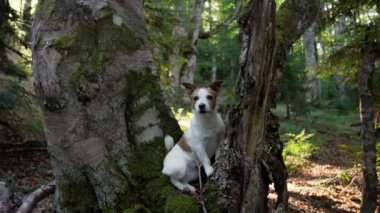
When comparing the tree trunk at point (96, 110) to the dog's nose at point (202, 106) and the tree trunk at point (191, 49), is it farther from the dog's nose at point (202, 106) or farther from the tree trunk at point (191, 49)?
the tree trunk at point (191, 49)

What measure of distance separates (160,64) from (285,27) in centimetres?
602

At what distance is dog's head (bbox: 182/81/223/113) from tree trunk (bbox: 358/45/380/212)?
3771 mm

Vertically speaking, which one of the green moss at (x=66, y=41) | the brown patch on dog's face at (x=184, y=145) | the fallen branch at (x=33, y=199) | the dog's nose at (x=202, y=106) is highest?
the green moss at (x=66, y=41)

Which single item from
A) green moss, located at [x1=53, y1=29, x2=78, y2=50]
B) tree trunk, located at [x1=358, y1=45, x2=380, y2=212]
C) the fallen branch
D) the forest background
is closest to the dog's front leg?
the forest background

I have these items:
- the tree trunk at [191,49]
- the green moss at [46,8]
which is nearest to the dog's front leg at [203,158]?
the green moss at [46,8]

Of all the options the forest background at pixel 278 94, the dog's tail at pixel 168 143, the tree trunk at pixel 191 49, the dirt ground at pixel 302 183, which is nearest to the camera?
the dog's tail at pixel 168 143

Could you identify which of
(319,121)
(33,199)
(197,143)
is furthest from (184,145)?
(319,121)

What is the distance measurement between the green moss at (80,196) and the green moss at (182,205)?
1.11m

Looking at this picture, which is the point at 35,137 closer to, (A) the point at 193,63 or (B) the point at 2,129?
(B) the point at 2,129

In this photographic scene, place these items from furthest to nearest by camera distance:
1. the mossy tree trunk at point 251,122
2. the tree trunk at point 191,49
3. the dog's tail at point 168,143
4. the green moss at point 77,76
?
the tree trunk at point 191,49 < the dog's tail at point 168,143 < the green moss at point 77,76 < the mossy tree trunk at point 251,122

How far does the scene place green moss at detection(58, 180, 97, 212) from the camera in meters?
5.55

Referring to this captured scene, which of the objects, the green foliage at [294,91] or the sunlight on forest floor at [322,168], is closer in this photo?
the sunlight on forest floor at [322,168]

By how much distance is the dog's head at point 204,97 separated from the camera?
544cm

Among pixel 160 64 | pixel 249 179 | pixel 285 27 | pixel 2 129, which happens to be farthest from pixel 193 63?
pixel 249 179
